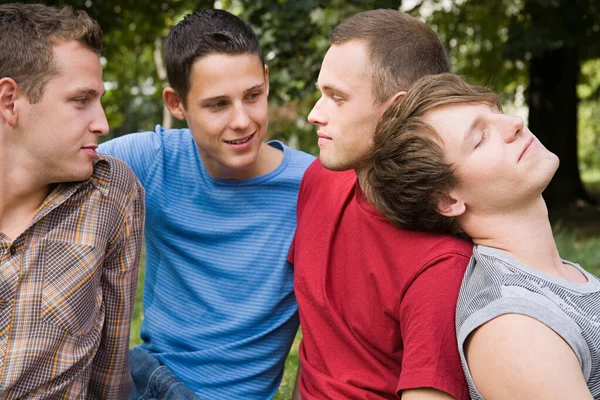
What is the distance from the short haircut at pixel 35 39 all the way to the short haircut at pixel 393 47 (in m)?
0.95

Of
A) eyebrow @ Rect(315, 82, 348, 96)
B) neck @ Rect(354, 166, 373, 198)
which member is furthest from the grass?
eyebrow @ Rect(315, 82, 348, 96)

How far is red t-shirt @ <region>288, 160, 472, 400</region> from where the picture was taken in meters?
2.19

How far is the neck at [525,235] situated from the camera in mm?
2309

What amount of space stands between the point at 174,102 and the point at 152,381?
1286 mm

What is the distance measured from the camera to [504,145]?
92.0 inches

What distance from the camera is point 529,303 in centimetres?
208

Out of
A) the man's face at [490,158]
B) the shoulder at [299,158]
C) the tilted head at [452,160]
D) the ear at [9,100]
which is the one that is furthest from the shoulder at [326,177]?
the ear at [9,100]

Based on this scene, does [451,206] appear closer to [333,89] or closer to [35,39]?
[333,89]

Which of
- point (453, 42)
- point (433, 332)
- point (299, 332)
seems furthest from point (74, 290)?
point (453, 42)

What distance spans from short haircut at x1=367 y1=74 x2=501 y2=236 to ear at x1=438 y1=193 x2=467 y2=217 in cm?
2

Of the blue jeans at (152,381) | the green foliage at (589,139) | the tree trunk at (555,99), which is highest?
the blue jeans at (152,381)

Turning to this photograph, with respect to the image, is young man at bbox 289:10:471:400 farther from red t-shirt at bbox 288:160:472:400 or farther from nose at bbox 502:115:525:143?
nose at bbox 502:115:525:143

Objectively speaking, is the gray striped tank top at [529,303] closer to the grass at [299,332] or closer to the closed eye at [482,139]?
the closed eye at [482,139]

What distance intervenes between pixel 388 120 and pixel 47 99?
1.20 meters
